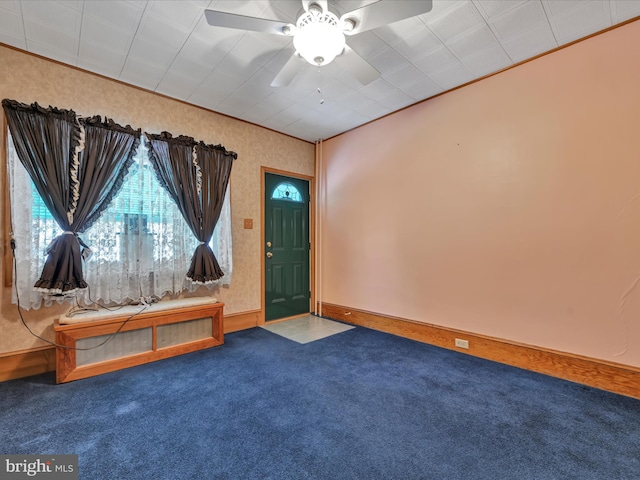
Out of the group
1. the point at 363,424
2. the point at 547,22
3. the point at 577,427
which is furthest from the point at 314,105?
the point at 577,427

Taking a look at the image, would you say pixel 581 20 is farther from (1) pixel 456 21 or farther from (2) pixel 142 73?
(2) pixel 142 73

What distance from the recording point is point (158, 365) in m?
2.75

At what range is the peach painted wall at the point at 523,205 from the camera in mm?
2248

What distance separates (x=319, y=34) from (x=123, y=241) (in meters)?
2.70

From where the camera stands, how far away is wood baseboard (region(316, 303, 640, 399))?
221cm

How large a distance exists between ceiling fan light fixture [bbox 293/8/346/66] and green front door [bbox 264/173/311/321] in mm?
2542

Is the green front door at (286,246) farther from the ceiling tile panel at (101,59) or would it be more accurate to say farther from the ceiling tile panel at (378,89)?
the ceiling tile panel at (101,59)

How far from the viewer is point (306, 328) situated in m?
3.97

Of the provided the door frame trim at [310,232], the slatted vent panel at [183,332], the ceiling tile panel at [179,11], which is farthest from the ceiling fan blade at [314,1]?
the slatted vent panel at [183,332]

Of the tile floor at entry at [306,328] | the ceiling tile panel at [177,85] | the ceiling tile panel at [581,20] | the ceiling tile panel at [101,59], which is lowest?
the tile floor at entry at [306,328]

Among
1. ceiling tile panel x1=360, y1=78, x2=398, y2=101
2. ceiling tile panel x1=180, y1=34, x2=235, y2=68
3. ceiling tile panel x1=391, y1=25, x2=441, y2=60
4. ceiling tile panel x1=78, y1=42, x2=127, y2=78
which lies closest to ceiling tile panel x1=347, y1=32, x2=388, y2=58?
ceiling tile panel x1=391, y1=25, x2=441, y2=60

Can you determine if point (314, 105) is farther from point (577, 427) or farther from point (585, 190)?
point (577, 427)

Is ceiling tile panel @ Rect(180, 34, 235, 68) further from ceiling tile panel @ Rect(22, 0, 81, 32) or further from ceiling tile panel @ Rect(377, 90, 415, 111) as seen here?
ceiling tile panel @ Rect(377, 90, 415, 111)

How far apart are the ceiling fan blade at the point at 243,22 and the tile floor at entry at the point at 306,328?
3.08 metres
